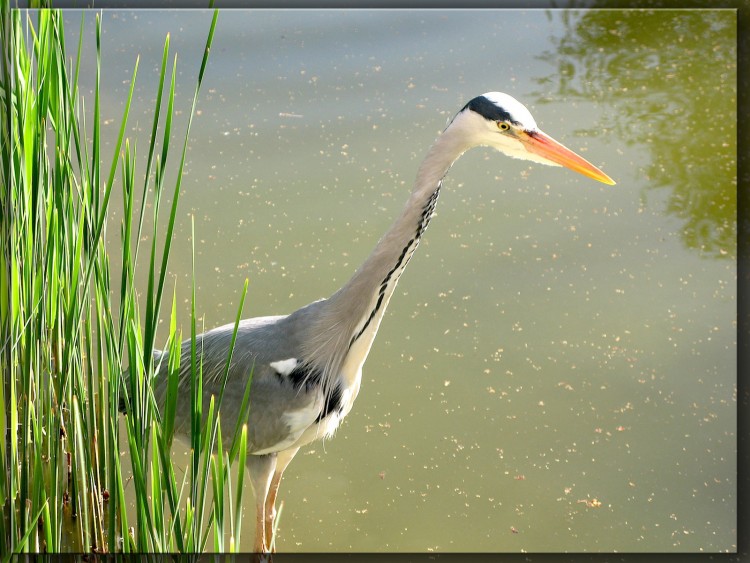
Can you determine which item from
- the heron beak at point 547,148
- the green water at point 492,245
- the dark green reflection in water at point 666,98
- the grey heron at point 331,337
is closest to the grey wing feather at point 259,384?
the grey heron at point 331,337

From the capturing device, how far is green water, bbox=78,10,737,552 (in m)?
1.85

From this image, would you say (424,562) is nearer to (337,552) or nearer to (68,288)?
(337,552)

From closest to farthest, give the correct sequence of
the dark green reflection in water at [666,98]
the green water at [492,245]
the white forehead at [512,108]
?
A: the white forehead at [512,108] → the green water at [492,245] → the dark green reflection in water at [666,98]

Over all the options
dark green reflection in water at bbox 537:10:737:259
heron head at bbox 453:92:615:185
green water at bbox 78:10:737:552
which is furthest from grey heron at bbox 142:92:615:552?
dark green reflection in water at bbox 537:10:737:259

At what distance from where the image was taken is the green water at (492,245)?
185 centimetres

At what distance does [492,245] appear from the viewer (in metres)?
2.23

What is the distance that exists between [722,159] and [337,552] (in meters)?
1.32

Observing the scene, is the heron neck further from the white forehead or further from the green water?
the green water

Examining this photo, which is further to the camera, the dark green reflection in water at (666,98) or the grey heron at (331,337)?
the dark green reflection in water at (666,98)

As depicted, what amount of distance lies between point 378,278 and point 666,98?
43.7 inches

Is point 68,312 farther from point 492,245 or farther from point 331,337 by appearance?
point 492,245

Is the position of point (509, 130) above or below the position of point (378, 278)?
above

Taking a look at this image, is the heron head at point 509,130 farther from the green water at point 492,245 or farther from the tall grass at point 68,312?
the green water at point 492,245

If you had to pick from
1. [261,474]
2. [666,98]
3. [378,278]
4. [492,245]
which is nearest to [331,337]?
[378,278]
